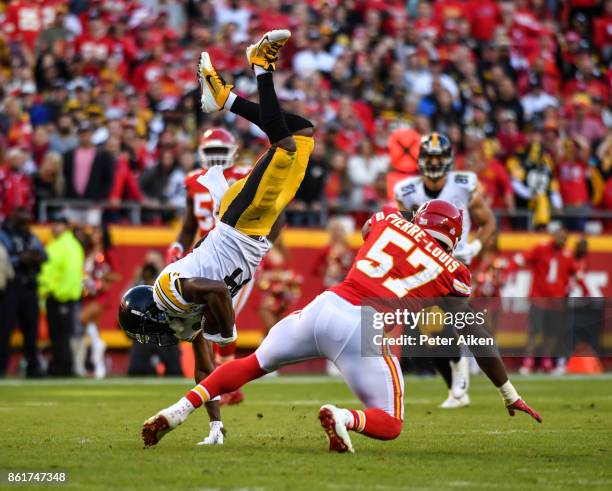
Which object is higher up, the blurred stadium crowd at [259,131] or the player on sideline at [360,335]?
the player on sideline at [360,335]

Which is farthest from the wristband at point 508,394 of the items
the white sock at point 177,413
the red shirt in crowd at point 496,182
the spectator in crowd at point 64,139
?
the red shirt in crowd at point 496,182

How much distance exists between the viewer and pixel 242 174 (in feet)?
33.0

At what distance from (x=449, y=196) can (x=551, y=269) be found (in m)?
6.39

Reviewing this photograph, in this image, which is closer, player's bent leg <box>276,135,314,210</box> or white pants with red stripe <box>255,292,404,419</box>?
white pants with red stripe <box>255,292,404,419</box>

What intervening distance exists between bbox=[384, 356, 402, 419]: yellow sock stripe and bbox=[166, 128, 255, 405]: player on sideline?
96.3 inches

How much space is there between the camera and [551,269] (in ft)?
55.3

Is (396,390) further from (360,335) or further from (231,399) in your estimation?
(231,399)

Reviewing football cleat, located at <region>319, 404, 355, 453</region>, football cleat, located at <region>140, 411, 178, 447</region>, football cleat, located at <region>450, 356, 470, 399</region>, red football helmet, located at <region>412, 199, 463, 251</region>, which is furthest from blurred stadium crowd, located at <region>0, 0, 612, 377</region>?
football cleat, located at <region>140, 411, 178, 447</region>

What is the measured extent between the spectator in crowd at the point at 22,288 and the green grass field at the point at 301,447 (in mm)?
2722

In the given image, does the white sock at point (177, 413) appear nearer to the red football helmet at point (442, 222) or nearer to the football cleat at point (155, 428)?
the football cleat at point (155, 428)

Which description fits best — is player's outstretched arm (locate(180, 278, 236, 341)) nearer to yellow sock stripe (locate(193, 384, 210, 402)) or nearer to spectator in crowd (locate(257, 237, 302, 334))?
yellow sock stripe (locate(193, 384, 210, 402))

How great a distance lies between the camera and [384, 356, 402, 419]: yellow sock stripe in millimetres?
6812

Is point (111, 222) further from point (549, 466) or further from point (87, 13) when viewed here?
point (549, 466)

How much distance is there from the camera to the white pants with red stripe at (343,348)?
6785mm
